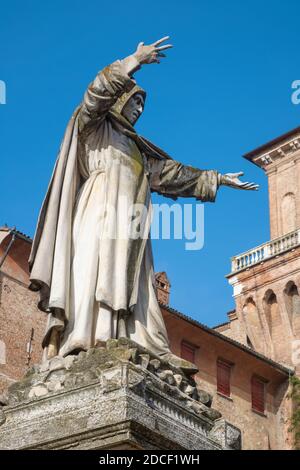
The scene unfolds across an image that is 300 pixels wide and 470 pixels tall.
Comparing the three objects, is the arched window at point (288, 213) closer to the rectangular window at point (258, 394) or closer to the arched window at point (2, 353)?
the rectangular window at point (258, 394)

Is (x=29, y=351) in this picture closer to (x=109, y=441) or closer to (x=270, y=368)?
(x=270, y=368)

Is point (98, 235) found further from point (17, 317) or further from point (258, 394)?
point (258, 394)

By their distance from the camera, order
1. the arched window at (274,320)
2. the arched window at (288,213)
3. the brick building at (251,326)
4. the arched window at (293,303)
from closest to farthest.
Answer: the brick building at (251,326) → the arched window at (293,303) → the arched window at (274,320) → the arched window at (288,213)

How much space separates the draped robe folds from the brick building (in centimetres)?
2312

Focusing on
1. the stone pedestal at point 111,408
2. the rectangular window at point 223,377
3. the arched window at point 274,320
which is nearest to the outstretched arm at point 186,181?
the stone pedestal at point 111,408

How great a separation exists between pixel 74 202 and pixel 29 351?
80.4 ft

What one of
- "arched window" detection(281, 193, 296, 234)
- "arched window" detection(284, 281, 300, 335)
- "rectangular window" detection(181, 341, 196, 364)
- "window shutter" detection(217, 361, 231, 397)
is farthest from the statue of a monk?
"arched window" detection(281, 193, 296, 234)

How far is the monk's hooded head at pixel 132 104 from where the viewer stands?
8750 millimetres

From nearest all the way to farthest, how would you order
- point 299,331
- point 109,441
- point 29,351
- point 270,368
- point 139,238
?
point 109,441
point 139,238
point 29,351
point 270,368
point 299,331

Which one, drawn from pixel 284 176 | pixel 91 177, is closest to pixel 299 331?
pixel 284 176

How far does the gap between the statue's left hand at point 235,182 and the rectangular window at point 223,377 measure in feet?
105

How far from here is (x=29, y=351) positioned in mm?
32250

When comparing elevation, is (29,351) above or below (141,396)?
above

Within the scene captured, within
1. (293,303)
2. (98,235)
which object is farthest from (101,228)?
(293,303)
